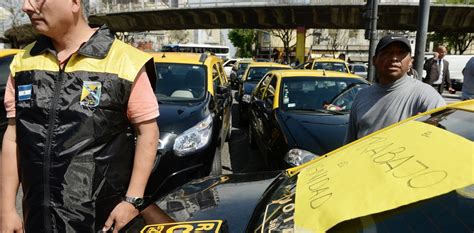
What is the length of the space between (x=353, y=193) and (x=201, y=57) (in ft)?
15.2

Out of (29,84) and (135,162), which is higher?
(29,84)

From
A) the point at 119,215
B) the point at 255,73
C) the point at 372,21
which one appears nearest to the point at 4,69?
the point at 119,215

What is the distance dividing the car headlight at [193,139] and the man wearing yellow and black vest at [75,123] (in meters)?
1.80

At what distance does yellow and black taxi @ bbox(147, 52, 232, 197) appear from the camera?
138 inches

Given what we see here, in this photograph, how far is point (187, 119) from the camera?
400 cm

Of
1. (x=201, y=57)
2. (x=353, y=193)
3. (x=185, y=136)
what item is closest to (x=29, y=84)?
(x=353, y=193)

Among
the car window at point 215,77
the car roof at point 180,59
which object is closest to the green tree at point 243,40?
the car window at point 215,77

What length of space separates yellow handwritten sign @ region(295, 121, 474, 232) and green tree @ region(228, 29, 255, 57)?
85.4 meters

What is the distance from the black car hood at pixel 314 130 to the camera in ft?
12.4

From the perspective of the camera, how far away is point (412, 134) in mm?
1671

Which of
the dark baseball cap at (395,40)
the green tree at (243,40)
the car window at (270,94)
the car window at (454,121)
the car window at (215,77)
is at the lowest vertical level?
the green tree at (243,40)

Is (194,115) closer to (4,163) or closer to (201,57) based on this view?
(201,57)

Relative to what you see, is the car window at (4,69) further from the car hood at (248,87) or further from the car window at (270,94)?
the car hood at (248,87)

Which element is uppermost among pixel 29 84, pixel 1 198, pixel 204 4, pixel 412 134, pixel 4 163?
pixel 204 4
